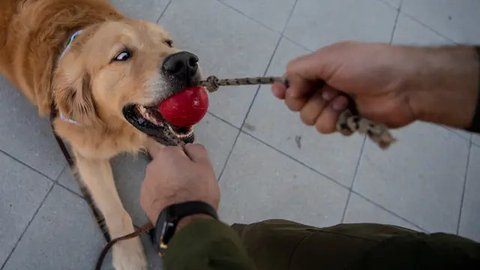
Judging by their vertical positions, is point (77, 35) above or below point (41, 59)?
above

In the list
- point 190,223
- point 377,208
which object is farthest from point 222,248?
point 377,208

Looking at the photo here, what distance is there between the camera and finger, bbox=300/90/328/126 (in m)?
1.16

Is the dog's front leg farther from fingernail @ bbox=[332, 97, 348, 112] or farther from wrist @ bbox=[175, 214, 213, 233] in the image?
fingernail @ bbox=[332, 97, 348, 112]

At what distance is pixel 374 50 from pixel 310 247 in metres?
0.65

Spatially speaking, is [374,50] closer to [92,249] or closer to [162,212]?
[162,212]

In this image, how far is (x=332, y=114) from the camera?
3.66 feet

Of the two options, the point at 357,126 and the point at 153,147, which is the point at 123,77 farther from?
the point at 357,126

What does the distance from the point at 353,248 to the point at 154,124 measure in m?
0.96

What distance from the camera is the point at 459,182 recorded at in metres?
2.84

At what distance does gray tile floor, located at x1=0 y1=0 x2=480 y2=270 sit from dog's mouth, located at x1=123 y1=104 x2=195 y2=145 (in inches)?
25.4

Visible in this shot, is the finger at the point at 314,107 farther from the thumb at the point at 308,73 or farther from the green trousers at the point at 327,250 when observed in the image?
the green trousers at the point at 327,250

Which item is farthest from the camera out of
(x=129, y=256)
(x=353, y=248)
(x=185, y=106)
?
(x=129, y=256)

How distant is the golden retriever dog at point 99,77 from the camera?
1801 mm

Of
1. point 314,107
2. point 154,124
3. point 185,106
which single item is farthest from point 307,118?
point 154,124
